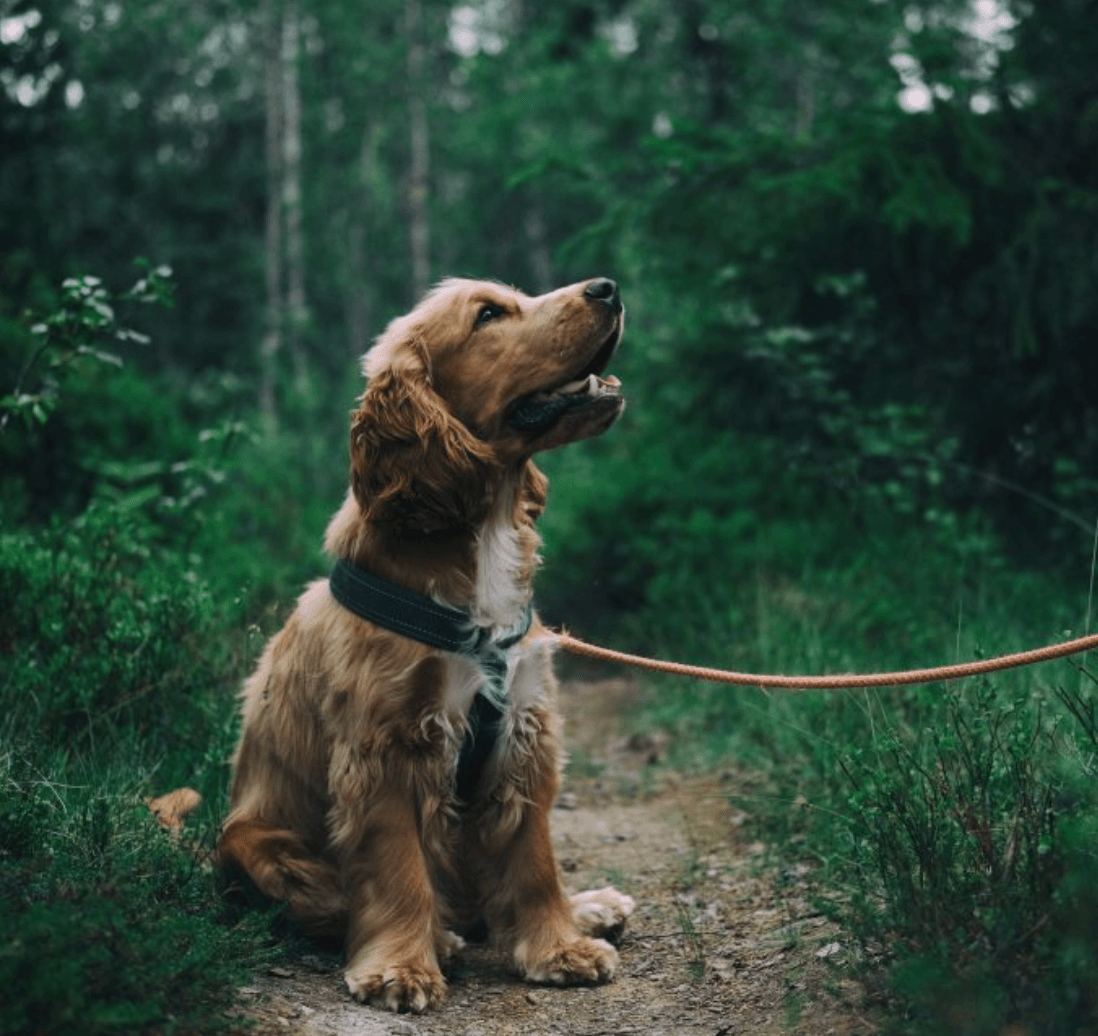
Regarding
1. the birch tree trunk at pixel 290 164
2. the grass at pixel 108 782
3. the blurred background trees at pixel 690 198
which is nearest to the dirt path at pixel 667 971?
the grass at pixel 108 782

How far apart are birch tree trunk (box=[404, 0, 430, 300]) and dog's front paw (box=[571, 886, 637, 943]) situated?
16.3 meters

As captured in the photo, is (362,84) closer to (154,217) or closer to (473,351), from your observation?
(154,217)

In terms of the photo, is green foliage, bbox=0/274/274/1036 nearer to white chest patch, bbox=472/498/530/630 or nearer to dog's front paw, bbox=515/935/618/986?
dog's front paw, bbox=515/935/618/986

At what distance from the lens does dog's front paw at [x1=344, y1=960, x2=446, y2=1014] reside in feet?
10.5

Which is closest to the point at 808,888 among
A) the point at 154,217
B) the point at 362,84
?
the point at 154,217

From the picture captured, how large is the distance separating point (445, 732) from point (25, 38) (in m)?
10.4

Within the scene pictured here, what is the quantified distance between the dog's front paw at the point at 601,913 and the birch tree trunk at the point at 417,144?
16291 millimetres

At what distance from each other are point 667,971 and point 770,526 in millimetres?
4099

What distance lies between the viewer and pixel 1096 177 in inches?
267

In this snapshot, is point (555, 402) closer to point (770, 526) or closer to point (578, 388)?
point (578, 388)

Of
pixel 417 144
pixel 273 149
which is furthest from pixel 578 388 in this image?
pixel 417 144

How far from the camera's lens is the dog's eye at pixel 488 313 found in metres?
3.66

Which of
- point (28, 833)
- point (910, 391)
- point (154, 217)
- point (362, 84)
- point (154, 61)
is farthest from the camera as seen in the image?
point (362, 84)

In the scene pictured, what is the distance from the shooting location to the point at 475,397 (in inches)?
141
